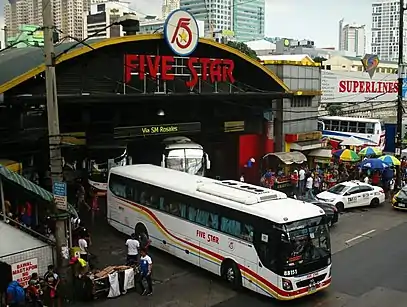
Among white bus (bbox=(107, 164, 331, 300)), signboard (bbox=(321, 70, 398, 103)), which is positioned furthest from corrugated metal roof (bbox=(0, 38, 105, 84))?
signboard (bbox=(321, 70, 398, 103))

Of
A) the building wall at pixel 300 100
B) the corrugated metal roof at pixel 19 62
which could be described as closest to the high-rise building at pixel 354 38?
the building wall at pixel 300 100

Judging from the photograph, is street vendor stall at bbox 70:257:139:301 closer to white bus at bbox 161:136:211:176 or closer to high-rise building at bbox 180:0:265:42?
white bus at bbox 161:136:211:176

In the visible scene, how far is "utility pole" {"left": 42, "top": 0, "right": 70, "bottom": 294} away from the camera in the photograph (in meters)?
12.9

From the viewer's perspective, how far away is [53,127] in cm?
1338

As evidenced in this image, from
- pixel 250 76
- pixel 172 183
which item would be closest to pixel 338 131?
pixel 250 76

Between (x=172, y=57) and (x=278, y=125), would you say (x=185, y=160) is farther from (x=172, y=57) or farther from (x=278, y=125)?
(x=278, y=125)

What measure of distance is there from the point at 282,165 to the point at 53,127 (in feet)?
58.1

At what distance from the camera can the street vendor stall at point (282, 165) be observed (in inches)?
1109

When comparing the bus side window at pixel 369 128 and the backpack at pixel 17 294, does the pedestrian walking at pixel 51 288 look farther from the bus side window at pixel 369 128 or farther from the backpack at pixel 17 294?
the bus side window at pixel 369 128

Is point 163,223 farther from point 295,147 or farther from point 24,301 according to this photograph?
point 295,147

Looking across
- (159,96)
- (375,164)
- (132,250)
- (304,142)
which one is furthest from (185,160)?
(375,164)

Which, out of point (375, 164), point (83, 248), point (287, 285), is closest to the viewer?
Answer: point (287, 285)

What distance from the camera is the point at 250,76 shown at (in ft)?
93.2

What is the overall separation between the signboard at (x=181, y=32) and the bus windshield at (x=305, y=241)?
11.9m
